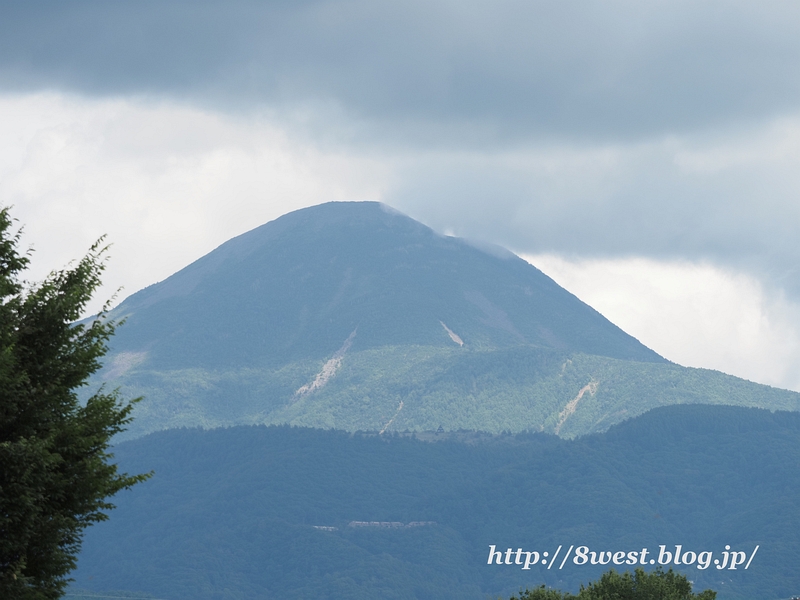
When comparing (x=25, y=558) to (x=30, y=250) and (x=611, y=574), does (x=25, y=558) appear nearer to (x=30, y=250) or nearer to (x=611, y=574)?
(x=30, y=250)

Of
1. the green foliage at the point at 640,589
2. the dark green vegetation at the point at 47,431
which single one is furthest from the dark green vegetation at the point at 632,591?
the dark green vegetation at the point at 47,431

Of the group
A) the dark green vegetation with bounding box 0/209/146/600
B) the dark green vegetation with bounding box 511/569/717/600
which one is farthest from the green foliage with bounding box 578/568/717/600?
the dark green vegetation with bounding box 0/209/146/600

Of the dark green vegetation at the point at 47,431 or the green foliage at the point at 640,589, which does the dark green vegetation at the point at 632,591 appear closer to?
the green foliage at the point at 640,589

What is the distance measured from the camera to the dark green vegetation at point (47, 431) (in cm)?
2720

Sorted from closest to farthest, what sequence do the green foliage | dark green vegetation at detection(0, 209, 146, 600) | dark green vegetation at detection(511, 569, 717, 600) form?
dark green vegetation at detection(0, 209, 146, 600) → dark green vegetation at detection(511, 569, 717, 600) → the green foliage

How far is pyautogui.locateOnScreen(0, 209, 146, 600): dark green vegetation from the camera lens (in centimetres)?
2720

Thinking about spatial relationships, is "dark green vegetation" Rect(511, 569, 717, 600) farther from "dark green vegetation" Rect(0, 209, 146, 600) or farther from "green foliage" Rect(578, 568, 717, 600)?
"dark green vegetation" Rect(0, 209, 146, 600)

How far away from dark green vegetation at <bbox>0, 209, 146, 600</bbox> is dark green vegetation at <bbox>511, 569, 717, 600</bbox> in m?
48.1

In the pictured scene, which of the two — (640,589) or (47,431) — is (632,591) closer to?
(640,589)

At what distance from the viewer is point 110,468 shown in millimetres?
30922

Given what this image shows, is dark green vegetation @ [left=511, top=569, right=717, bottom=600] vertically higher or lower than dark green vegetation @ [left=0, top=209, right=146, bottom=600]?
higher

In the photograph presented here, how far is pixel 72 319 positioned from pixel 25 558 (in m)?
5.73

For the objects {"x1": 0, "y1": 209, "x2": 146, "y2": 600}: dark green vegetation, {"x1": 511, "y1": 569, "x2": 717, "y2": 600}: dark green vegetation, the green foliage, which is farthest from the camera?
the green foliage

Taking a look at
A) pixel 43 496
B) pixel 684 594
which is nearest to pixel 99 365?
pixel 43 496
